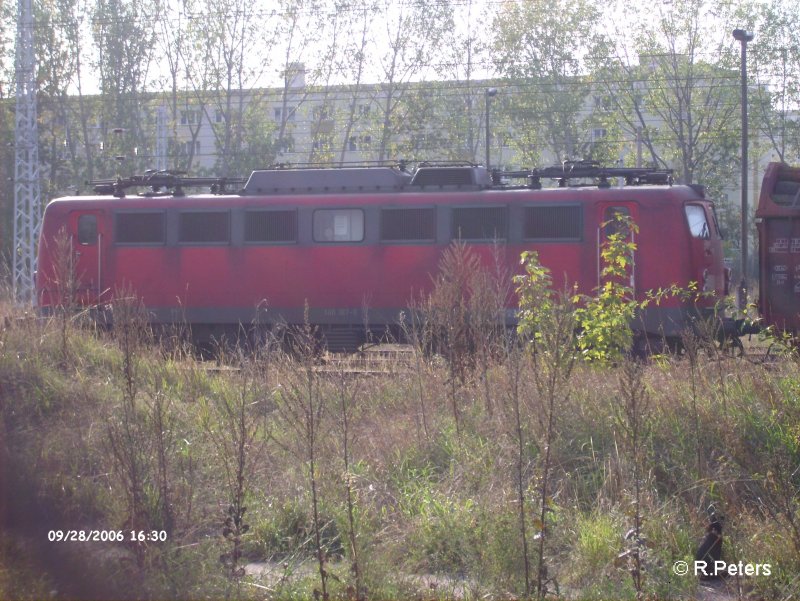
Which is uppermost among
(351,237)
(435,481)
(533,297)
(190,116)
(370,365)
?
(190,116)

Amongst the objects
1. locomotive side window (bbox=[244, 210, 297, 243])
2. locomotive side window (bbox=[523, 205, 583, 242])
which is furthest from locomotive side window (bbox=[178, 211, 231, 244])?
locomotive side window (bbox=[523, 205, 583, 242])

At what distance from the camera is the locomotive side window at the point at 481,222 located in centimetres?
1402

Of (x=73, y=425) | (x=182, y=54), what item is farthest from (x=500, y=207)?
(x=182, y=54)

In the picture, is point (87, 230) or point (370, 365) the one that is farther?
point (87, 230)

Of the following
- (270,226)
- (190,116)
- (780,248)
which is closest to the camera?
(780,248)

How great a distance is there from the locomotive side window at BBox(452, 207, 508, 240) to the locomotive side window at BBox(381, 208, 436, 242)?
39cm

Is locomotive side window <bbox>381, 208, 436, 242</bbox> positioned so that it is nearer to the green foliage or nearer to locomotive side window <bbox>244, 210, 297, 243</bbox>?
locomotive side window <bbox>244, 210, 297, 243</bbox>

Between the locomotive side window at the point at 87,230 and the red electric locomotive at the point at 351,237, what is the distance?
2cm

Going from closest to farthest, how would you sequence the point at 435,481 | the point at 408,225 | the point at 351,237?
1. the point at 435,481
2. the point at 408,225
3. the point at 351,237

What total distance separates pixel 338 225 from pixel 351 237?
0.98ft

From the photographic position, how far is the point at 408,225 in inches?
565

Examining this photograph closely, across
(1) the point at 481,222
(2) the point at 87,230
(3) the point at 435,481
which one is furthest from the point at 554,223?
(2) the point at 87,230

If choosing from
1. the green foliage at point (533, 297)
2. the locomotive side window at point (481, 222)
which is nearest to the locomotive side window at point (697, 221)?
the locomotive side window at point (481, 222)

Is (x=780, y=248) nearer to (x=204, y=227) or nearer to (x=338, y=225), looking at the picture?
(x=338, y=225)
